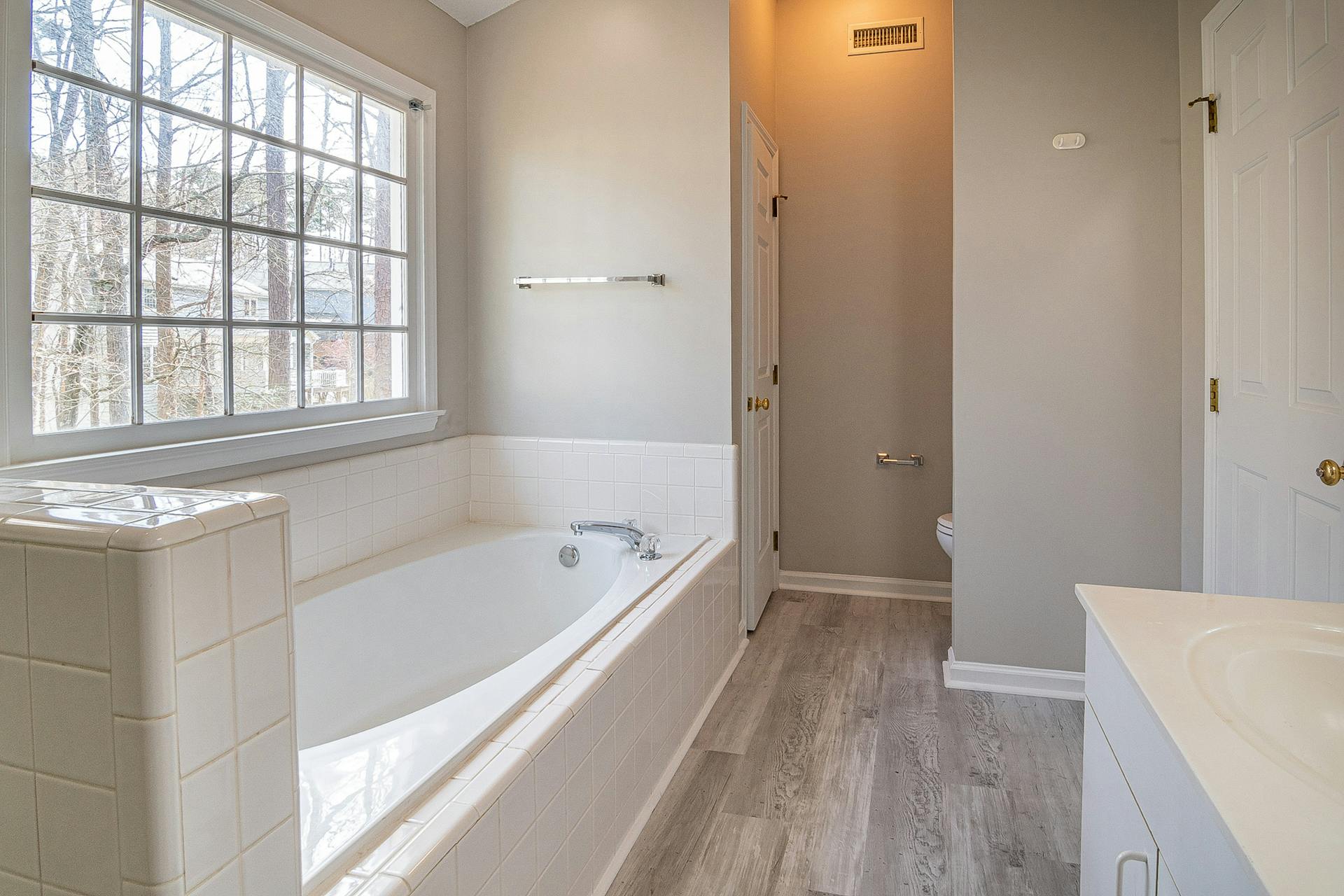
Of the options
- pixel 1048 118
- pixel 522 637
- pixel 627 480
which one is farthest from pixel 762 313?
pixel 522 637

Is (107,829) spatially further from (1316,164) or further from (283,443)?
(1316,164)

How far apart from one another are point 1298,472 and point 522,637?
214 centimetres

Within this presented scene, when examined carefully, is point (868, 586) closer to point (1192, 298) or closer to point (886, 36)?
point (1192, 298)

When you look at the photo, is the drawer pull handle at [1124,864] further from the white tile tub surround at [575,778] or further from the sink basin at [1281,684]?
the white tile tub surround at [575,778]

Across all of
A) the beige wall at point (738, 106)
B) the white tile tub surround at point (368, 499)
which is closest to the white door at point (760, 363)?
the beige wall at point (738, 106)

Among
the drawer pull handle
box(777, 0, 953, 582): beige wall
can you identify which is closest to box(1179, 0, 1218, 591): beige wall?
box(777, 0, 953, 582): beige wall

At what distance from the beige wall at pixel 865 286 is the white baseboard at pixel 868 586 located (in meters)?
0.05

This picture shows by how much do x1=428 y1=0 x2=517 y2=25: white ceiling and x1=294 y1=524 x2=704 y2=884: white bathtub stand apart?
6.16 ft

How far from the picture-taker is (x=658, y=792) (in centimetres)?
213

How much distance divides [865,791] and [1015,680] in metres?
0.95

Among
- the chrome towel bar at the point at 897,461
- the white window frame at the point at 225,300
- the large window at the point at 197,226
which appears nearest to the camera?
the white window frame at the point at 225,300

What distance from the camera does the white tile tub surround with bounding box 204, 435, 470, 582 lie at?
2.36m

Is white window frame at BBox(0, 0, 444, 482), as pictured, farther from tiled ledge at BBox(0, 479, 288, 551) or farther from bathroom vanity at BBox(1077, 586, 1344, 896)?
bathroom vanity at BBox(1077, 586, 1344, 896)

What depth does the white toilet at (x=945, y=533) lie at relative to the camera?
3.12 meters
